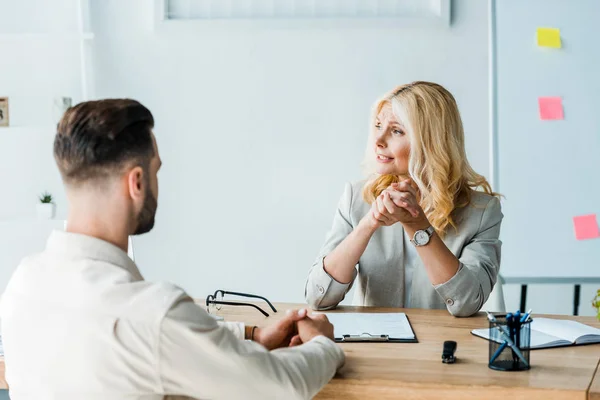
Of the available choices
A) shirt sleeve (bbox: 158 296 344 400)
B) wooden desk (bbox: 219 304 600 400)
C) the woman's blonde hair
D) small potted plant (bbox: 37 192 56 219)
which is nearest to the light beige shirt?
shirt sleeve (bbox: 158 296 344 400)

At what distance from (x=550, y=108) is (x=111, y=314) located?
2476 millimetres

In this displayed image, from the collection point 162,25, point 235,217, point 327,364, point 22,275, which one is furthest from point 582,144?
point 22,275

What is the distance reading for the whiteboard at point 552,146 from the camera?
3195 mm

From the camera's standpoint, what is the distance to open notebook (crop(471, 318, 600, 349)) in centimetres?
174

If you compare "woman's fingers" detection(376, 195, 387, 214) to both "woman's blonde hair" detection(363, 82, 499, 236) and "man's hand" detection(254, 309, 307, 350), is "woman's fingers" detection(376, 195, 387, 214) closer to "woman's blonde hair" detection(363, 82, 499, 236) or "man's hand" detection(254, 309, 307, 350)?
"woman's blonde hair" detection(363, 82, 499, 236)

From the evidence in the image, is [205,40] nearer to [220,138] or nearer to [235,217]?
[220,138]

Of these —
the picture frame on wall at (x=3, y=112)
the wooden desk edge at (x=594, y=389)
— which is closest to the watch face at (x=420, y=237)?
the wooden desk edge at (x=594, y=389)

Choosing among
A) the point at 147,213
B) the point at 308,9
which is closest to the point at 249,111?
the point at 308,9

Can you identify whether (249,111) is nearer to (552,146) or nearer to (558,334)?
(552,146)

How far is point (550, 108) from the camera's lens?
3209 millimetres

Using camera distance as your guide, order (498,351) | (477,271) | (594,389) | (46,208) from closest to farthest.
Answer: (594,389) → (498,351) → (477,271) → (46,208)

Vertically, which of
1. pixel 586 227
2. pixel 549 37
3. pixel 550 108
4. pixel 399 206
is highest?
pixel 549 37

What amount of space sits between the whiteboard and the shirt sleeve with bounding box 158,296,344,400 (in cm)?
213

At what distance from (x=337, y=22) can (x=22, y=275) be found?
7.66 feet
